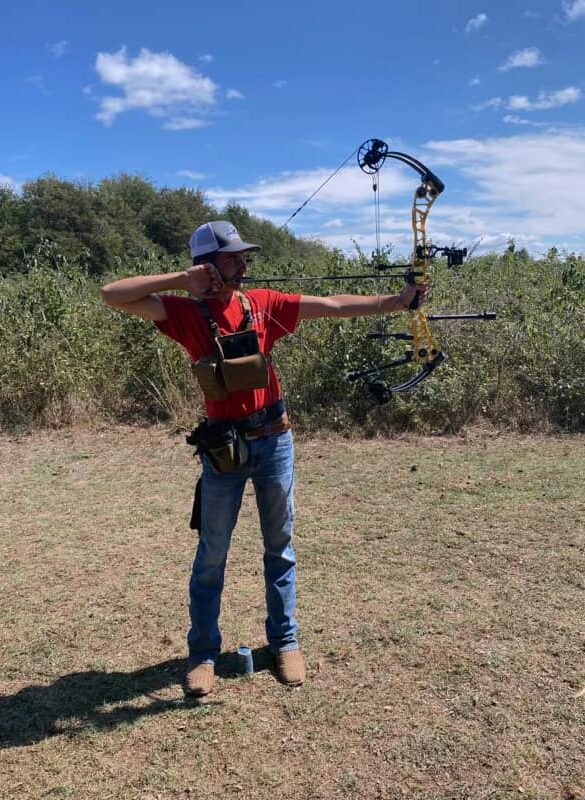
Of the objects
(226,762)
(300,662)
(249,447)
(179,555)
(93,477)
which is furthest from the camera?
(93,477)

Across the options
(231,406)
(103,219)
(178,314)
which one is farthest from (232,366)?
(103,219)

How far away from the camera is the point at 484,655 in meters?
3.17

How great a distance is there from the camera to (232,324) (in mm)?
2842

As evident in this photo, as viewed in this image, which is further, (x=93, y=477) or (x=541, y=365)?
(x=541, y=365)

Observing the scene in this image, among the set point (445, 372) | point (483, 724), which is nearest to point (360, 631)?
point (483, 724)

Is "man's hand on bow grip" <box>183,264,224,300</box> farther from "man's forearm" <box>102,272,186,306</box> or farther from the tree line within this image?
the tree line

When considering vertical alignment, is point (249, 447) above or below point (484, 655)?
above

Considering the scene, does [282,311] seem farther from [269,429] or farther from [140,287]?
[140,287]

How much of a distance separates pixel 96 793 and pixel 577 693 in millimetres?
2009

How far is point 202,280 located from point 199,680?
1.77m

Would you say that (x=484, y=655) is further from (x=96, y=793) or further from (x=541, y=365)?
(x=541, y=365)

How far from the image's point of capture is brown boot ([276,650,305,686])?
3.04m

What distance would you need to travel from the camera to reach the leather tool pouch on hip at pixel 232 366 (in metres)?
2.67

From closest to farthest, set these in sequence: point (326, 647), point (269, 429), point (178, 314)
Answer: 1. point (178, 314)
2. point (269, 429)
3. point (326, 647)
